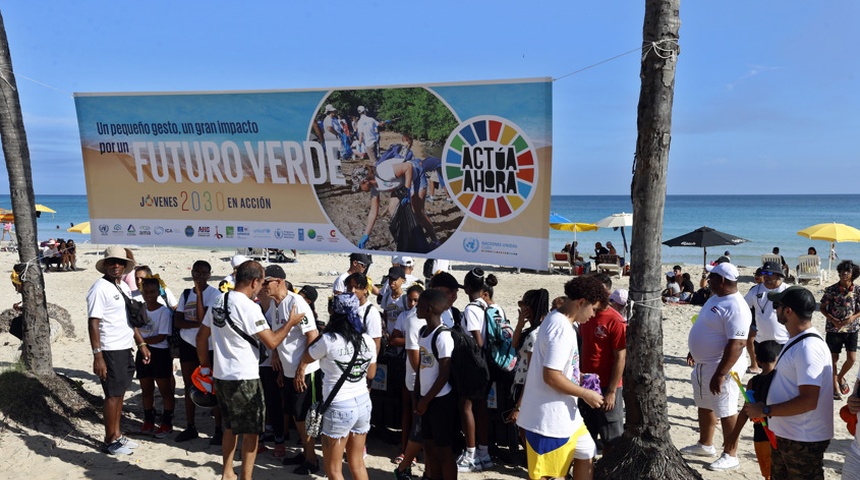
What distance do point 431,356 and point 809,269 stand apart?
66.5ft

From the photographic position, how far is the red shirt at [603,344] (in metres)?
5.12

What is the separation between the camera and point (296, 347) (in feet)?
17.5

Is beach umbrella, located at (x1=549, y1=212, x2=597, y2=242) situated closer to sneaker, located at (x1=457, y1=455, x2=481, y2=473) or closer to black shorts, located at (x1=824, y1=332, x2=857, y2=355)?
black shorts, located at (x1=824, y1=332, x2=857, y2=355)

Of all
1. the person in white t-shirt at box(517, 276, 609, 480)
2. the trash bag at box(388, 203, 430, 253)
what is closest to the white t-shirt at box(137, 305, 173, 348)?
the trash bag at box(388, 203, 430, 253)

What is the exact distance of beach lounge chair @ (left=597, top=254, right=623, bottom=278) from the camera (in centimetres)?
2306

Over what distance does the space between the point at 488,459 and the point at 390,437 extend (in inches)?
44.2

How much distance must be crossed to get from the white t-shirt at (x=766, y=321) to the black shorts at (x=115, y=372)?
6.70m

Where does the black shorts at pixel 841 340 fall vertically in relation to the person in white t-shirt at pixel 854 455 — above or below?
below

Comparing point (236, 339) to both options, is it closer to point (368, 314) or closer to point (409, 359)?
point (368, 314)

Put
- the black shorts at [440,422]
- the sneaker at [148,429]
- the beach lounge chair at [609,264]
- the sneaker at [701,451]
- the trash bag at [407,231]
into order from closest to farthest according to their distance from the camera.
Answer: the black shorts at [440,422] < the sneaker at [701,451] < the trash bag at [407,231] < the sneaker at [148,429] < the beach lounge chair at [609,264]

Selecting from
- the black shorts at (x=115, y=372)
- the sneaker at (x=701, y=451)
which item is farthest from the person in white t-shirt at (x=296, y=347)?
the sneaker at (x=701, y=451)

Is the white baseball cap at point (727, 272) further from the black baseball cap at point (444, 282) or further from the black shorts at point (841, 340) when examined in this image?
the black shorts at point (841, 340)

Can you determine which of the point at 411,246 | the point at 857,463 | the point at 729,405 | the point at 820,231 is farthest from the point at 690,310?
the point at 857,463

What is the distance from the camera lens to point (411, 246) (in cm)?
612
